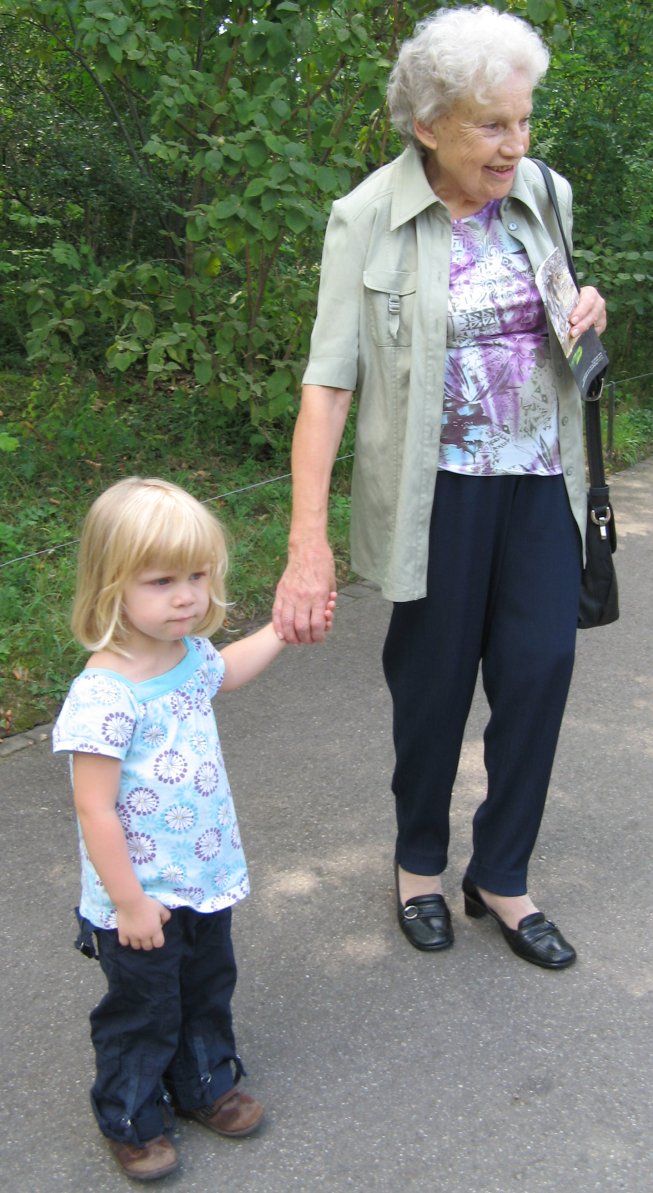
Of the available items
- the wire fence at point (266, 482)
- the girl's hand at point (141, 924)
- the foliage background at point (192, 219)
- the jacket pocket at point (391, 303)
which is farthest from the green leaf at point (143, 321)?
the girl's hand at point (141, 924)

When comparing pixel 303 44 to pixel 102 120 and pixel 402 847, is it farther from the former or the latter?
pixel 402 847

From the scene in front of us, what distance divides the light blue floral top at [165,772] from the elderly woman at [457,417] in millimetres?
293

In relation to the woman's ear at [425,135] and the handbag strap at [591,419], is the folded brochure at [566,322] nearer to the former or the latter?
the handbag strap at [591,419]

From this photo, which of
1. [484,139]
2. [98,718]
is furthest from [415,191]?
[98,718]

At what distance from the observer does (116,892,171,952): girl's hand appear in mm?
2027

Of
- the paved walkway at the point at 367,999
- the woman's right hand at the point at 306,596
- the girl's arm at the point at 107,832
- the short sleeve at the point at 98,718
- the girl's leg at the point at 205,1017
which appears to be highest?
the woman's right hand at the point at 306,596

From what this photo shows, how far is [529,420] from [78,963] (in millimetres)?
1570

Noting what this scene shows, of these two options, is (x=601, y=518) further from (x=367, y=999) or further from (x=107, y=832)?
(x=107, y=832)

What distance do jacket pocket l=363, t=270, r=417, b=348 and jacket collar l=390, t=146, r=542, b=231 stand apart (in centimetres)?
A: 10

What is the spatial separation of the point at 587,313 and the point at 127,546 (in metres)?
1.14

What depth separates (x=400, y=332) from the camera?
2.52 m

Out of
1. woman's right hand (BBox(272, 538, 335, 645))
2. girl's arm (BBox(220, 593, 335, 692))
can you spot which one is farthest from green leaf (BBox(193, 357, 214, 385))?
girl's arm (BBox(220, 593, 335, 692))

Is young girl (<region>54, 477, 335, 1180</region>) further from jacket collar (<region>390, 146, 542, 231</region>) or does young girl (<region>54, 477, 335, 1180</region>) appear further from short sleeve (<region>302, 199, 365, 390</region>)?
jacket collar (<region>390, 146, 542, 231</region>)

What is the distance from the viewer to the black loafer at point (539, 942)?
9.37 feet
